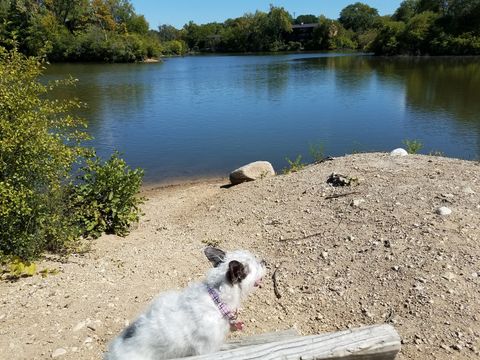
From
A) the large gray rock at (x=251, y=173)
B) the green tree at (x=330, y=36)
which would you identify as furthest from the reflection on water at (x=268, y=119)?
the green tree at (x=330, y=36)

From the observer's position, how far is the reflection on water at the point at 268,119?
19.5m

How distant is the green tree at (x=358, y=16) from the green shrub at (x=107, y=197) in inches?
6393

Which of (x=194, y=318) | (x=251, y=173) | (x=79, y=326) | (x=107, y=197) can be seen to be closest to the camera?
(x=194, y=318)

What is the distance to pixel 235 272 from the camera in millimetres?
3395

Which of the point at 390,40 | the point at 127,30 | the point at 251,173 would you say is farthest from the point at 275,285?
the point at 127,30

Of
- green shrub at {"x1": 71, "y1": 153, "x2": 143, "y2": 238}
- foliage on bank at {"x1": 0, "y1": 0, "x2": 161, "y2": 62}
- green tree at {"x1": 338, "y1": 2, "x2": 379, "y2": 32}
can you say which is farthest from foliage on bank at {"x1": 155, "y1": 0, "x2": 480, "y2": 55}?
green shrub at {"x1": 71, "y1": 153, "x2": 143, "y2": 238}

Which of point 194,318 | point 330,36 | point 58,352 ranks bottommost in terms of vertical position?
point 58,352

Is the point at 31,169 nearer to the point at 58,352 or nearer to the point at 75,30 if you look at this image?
the point at 58,352

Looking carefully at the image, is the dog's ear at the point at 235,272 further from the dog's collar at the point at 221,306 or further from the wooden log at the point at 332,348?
the wooden log at the point at 332,348

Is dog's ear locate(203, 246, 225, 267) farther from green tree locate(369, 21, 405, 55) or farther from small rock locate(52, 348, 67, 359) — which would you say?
green tree locate(369, 21, 405, 55)

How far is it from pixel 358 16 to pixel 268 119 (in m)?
153

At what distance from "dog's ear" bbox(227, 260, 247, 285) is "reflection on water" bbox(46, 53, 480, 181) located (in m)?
13.4

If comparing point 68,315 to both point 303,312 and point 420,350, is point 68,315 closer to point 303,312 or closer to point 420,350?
point 303,312

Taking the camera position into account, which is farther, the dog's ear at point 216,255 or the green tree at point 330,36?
the green tree at point 330,36
